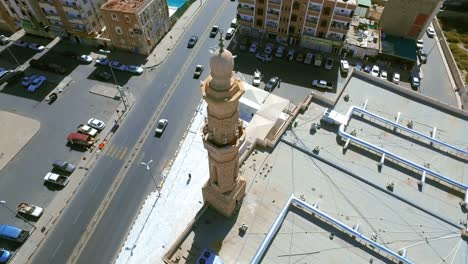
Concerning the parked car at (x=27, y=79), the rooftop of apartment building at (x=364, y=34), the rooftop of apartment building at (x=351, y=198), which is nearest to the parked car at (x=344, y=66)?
the rooftop of apartment building at (x=364, y=34)

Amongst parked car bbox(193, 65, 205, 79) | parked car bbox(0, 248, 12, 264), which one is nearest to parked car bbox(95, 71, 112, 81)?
parked car bbox(193, 65, 205, 79)

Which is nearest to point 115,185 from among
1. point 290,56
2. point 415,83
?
point 290,56

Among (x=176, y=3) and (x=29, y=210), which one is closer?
(x=29, y=210)

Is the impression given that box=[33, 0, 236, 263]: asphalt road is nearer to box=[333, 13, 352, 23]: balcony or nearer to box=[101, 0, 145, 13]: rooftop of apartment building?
box=[101, 0, 145, 13]: rooftop of apartment building

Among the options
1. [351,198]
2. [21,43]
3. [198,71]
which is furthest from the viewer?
[21,43]

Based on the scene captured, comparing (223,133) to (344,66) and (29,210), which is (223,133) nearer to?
(29,210)

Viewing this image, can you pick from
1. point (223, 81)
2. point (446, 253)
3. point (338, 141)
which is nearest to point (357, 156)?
point (338, 141)
